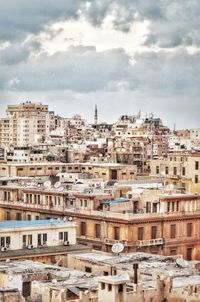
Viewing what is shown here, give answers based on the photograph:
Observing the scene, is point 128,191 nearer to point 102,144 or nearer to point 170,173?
point 170,173

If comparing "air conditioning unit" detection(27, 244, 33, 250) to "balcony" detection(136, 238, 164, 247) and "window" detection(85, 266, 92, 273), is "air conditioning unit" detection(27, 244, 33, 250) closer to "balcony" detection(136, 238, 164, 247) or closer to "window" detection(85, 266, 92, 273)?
"window" detection(85, 266, 92, 273)

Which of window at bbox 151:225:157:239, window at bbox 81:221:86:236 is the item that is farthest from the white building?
window at bbox 151:225:157:239

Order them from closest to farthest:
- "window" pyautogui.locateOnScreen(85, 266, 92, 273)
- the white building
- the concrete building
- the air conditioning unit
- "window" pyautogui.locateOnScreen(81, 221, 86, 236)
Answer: the concrete building → "window" pyautogui.locateOnScreen(85, 266, 92, 273) → the white building → the air conditioning unit → "window" pyautogui.locateOnScreen(81, 221, 86, 236)

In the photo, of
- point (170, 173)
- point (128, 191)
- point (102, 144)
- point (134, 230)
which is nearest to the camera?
point (134, 230)

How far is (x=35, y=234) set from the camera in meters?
70.4

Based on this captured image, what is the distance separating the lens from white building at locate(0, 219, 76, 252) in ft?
227

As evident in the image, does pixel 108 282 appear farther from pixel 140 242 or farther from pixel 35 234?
pixel 140 242

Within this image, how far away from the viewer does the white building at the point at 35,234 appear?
227 ft

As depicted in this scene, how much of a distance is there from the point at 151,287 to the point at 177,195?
3719 centimetres

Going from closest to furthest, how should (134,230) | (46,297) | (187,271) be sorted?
(46,297) → (187,271) → (134,230)

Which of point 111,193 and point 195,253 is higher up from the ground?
point 111,193

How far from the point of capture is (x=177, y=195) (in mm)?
86500

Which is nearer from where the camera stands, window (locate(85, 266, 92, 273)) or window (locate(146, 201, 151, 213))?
window (locate(85, 266, 92, 273))

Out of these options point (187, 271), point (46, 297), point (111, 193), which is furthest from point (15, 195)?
point (46, 297)
